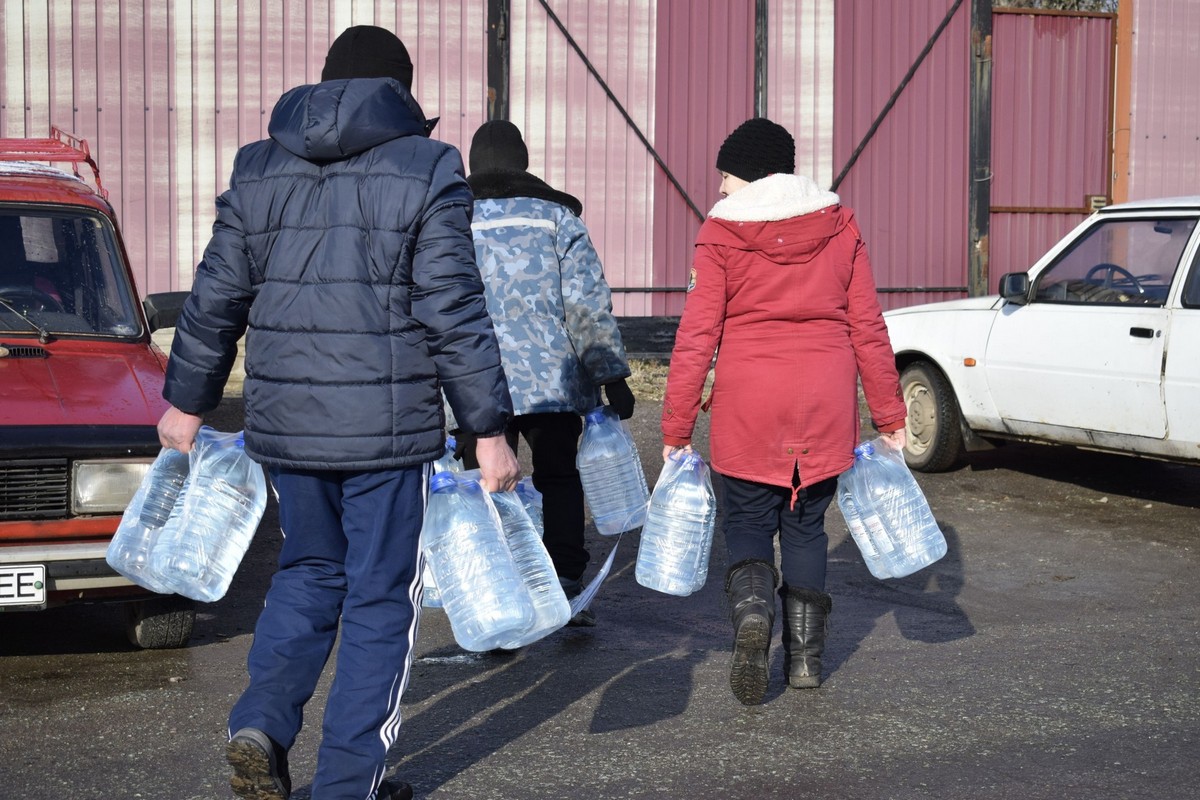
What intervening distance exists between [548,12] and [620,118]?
127 centimetres

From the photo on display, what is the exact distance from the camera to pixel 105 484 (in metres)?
5.26

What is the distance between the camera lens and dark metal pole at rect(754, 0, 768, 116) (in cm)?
1537

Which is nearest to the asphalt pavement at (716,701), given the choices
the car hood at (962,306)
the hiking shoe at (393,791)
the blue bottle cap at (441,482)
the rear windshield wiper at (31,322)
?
the hiking shoe at (393,791)

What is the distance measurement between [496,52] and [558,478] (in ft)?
32.5

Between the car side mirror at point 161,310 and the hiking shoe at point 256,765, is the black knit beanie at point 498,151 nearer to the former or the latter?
the car side mirror at point 161,310

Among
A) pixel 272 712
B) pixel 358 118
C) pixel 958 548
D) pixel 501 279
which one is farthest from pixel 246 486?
pixel 958 548

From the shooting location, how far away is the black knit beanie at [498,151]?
5.58 meters

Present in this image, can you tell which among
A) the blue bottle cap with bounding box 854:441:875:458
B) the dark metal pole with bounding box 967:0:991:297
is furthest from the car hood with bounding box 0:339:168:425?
the dark metal pole with bounding box 967:0:991:297

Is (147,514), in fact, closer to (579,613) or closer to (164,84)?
(579,613)

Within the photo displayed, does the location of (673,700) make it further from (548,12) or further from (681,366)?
(548,12)

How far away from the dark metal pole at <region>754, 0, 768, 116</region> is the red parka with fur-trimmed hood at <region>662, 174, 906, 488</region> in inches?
424

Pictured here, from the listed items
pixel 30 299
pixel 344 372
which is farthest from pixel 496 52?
pixel 344 372

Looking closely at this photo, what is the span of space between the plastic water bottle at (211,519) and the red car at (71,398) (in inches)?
43.4

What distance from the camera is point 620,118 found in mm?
15109
